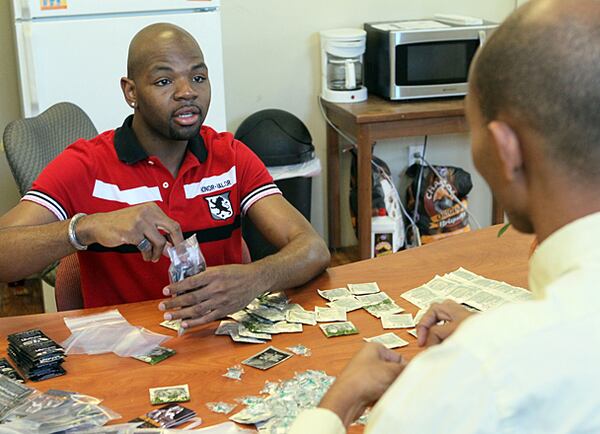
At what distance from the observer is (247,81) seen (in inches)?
167

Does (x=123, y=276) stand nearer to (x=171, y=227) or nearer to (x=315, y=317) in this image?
(x=171, y=227)

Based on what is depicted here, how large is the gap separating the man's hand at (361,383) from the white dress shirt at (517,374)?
239 millimetres

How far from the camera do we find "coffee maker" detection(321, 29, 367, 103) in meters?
4.03

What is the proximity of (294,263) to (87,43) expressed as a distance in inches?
69.6

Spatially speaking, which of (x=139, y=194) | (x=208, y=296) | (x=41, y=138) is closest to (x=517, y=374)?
(x=208, y=296)

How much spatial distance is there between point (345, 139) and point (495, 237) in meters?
2.13

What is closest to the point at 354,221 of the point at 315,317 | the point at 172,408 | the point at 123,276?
the point at 123,276

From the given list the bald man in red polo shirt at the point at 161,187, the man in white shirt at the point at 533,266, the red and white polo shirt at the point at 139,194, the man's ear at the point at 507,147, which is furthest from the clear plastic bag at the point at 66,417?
the man's ear at the point at 507,147

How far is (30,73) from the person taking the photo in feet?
11.0

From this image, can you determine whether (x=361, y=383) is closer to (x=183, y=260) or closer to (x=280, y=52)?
(x=183, y=260)

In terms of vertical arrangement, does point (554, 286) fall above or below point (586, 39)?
below

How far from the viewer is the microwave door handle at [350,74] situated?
4.02 m

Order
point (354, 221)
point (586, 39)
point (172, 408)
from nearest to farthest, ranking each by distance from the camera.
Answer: point (586, 39), point (172, 408), point (354, 221)

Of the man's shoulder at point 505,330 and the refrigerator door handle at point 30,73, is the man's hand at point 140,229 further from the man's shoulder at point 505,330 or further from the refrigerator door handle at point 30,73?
the refrigerator door handle at point 30,73
